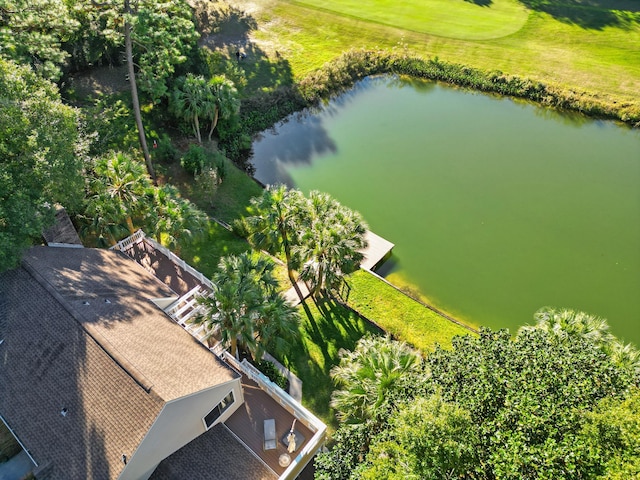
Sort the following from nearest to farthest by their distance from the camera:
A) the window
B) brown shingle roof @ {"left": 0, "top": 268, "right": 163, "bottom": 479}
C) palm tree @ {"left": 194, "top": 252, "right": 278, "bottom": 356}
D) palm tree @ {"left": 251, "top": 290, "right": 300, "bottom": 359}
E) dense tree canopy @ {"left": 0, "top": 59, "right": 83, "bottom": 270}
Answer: brown shingle roof @ {"left": 0, "top": 268, "right": 163, "bottom": 479}, the window, dense tree canopy @ {"left": 0, "top": 59, "right": 83, "bottom": 270}, palm tree @ {"left": 194, "top": 252, "right": 278, "bottom": 356}, palm tree @ {"left": 251, "top": 290, "right": 300, "bottom": 359}

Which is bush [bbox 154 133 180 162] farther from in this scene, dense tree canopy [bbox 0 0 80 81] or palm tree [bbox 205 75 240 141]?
dense tree canopy [bbox 0 0 80 81]

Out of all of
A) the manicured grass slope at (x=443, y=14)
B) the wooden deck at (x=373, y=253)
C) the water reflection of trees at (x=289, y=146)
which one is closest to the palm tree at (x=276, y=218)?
the wooden deck at (x=373, y=253)

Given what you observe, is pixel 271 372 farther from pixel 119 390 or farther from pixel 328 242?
pixel 119 390

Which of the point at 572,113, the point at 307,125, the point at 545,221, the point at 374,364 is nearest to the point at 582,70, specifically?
the point at 572,113

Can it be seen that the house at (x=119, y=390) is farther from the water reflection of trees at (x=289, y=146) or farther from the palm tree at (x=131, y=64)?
the water reflection of trees at (x=289, y=146)

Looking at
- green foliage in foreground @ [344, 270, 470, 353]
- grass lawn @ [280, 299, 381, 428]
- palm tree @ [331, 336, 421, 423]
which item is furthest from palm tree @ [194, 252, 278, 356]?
green foliage in foreground @ [344, 270, 470, 353]

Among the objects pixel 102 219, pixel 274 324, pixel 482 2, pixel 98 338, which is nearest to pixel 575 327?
pixel 274 324
